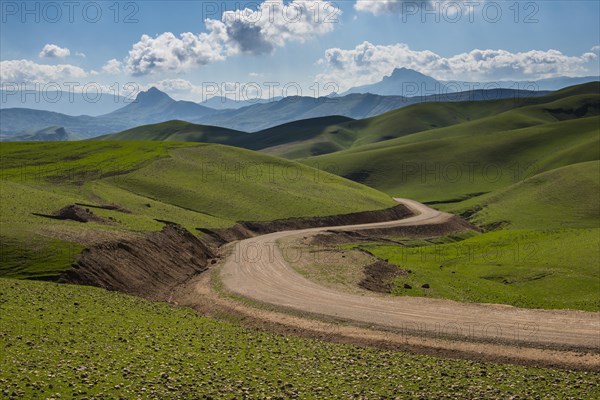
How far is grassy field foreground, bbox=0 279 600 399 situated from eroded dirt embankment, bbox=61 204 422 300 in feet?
40.6

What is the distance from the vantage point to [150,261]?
60.0 meters

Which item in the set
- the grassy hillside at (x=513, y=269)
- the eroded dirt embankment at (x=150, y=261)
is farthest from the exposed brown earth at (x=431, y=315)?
the eroded dirt embankment at (x=150, y=261)

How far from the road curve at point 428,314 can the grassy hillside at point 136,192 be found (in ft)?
64.2

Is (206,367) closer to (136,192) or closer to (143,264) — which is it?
(143,264)

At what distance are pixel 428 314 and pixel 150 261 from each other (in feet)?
108

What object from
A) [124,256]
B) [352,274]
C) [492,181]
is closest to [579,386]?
[352,274]

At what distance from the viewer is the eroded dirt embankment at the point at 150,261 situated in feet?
168

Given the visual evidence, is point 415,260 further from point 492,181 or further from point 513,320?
point 492,181

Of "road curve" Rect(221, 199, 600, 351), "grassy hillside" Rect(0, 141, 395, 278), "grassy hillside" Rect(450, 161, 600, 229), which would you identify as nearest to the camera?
"road curve" Rect(221, 199, 600, 351)

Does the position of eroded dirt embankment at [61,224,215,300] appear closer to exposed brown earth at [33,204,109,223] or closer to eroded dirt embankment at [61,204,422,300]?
eroded dirt embankment at [61,204,422,300]

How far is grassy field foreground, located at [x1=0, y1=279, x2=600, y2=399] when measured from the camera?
2469 centimetres

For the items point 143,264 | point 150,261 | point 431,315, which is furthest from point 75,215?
point 431,315

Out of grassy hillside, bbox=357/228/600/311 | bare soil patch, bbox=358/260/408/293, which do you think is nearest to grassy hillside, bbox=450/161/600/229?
grassy hillside, bbox=357/228/600/311

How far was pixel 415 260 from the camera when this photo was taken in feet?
246
